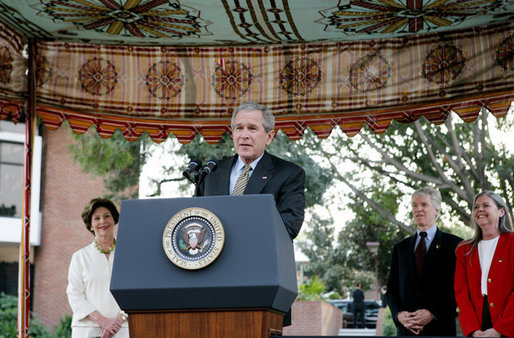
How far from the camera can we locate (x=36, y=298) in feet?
87.5

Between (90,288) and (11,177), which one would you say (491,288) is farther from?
(11,177)

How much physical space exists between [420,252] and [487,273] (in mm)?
793

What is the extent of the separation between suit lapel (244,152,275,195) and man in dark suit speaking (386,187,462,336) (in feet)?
7.92

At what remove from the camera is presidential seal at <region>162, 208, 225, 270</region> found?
285 cm

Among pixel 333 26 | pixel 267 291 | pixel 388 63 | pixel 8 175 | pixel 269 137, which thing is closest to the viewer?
pixel 267 291

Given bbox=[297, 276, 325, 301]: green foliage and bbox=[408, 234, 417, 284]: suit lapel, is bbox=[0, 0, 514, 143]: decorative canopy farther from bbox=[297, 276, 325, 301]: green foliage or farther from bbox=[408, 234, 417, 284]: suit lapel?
bbox=[297, 276, 325, 301]: green foliage

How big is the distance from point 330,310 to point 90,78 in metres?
21.2

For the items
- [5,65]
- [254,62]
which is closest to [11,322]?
[5,65]

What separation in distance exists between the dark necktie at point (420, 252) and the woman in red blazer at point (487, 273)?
1.59 feet

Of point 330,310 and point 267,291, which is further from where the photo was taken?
point 330,310

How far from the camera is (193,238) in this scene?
2.88 metres

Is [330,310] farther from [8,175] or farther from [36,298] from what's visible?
[8,175]

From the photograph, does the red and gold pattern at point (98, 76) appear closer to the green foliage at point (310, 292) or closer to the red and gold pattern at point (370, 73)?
the red and gold pattern at point (370, 73)

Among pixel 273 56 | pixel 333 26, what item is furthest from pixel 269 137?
pixel 273 56
